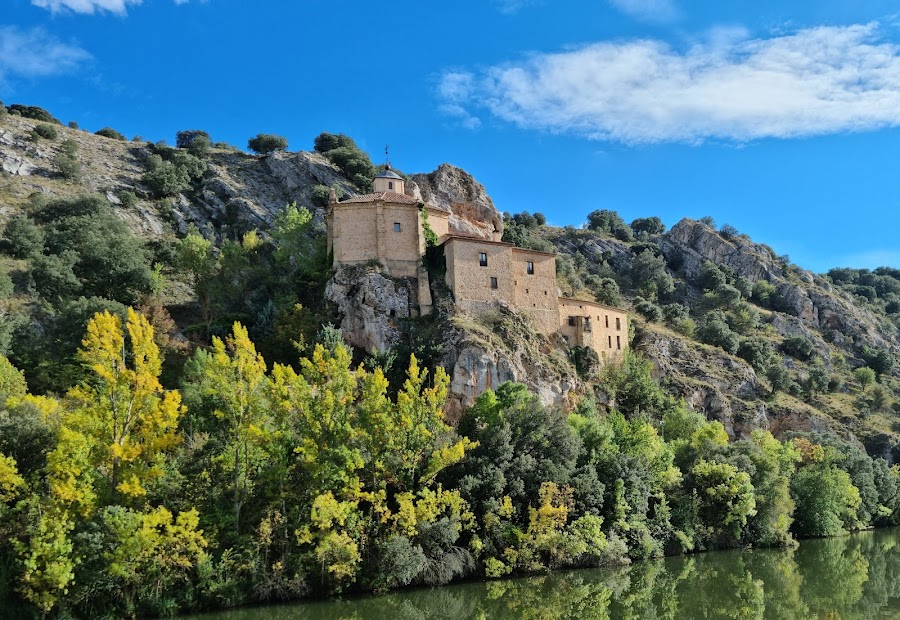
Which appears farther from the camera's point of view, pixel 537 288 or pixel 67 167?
pixel 67 167

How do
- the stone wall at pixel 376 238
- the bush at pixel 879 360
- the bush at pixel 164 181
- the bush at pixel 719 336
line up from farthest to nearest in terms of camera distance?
1. the bush at pixel 879 360
2. the bush at pixel 164 181
3. the bush at pixel 719 336
4. the stone wall at pixel 376 238

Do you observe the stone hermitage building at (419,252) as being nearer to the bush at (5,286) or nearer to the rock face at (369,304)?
the rock face at (369,304)

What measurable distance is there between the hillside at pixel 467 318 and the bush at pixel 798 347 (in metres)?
0.25

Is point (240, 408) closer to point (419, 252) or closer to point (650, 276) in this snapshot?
point (419, 252)

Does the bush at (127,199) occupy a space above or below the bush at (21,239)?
above

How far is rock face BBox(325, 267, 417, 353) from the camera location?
53656mm

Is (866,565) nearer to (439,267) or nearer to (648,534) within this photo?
(648,534)

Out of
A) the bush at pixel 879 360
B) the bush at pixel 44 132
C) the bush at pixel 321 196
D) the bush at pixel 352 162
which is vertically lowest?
the bush at pixel 879 360

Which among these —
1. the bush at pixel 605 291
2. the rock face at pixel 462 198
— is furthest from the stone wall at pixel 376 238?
the bush at pixel 605 291

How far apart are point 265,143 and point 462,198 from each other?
4250 cm

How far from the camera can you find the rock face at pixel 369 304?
2112 inches

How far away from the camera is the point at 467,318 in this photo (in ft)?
182

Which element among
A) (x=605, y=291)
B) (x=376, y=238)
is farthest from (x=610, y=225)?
(x=376, y=238)

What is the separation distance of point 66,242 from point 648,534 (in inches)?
2069
